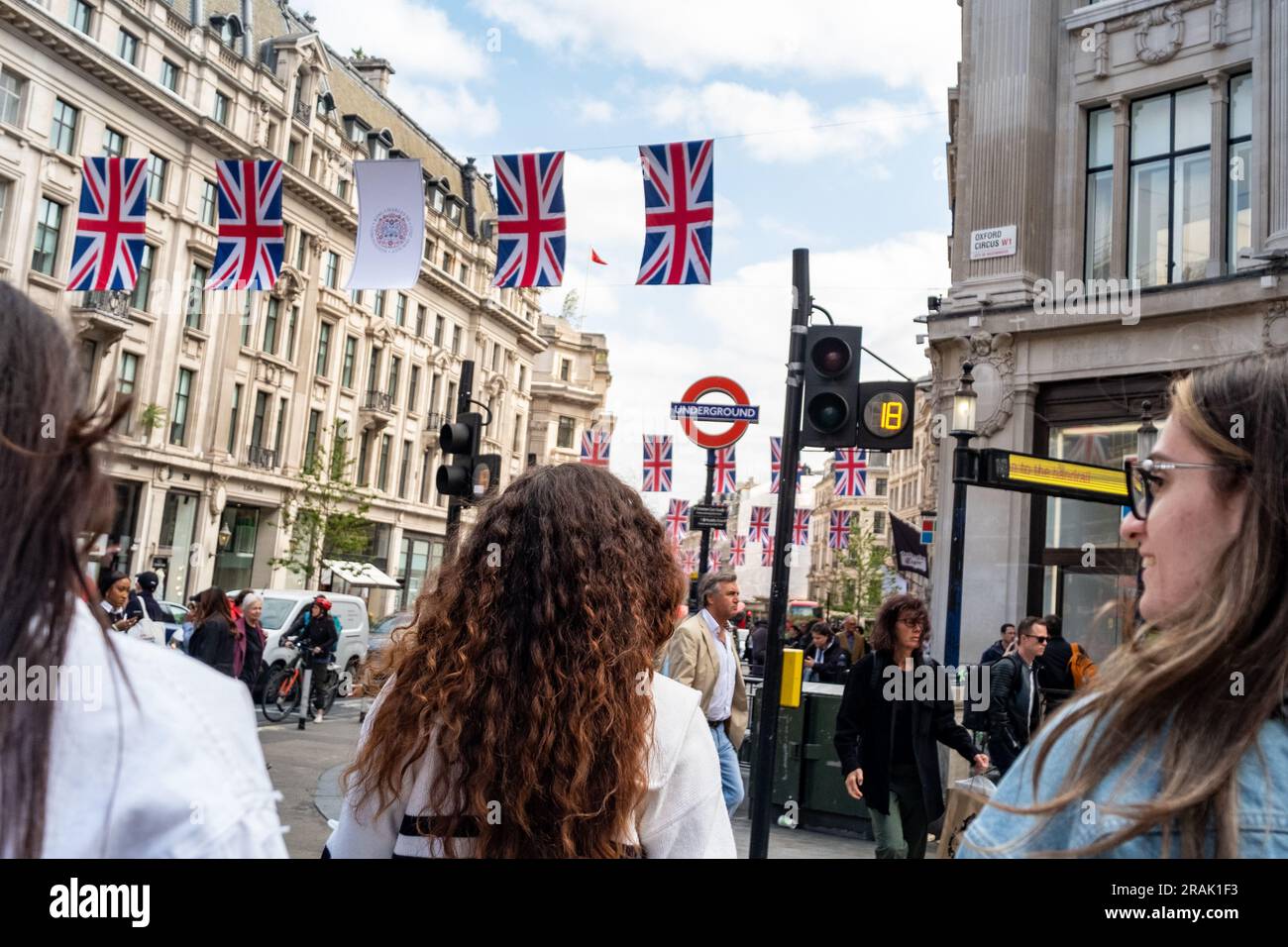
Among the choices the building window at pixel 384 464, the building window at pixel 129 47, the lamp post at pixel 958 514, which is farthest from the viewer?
the building window at pixel 384 464

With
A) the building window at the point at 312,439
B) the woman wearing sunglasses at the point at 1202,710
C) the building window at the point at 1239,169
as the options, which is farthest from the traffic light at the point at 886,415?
the building window at the point at 312,439

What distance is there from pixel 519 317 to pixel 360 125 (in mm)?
15299

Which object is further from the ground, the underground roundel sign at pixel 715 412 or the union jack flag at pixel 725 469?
the union jack flag at pixel 725 469

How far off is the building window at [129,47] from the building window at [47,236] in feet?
20.6

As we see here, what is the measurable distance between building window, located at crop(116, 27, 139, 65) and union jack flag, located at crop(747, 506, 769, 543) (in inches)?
1092

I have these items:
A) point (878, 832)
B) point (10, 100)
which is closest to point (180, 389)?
point (10, 100)

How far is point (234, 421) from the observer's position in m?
45.7

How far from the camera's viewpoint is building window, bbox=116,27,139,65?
3825 centimetres

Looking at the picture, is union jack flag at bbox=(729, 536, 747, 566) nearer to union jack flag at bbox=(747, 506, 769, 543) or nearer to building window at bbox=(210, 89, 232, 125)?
union jack flag at bbox=(747, 506, 769, 543)

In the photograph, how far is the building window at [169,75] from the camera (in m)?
40.2

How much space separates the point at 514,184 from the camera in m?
13.4

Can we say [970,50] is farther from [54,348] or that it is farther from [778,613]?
[54,348]

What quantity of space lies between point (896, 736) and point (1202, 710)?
19.1 ft

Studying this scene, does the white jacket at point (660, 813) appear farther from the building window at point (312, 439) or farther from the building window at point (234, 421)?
the building window at point (312, 439)
